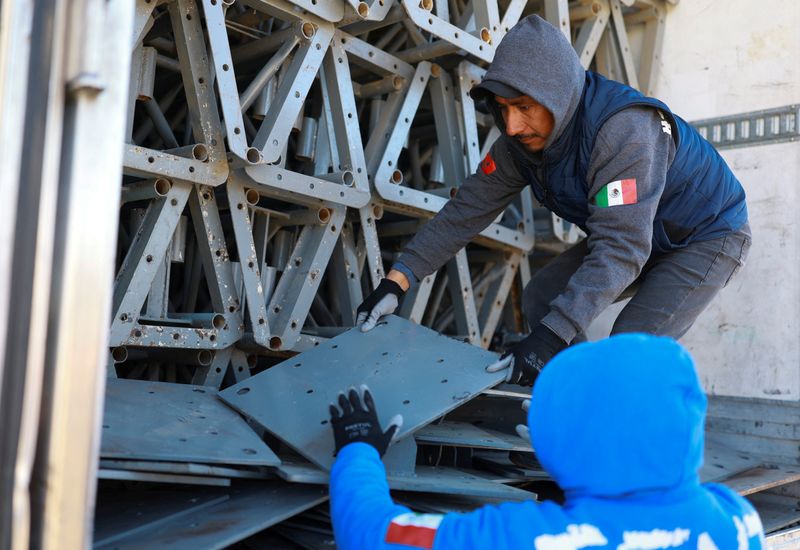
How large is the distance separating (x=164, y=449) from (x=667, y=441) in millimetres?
1419

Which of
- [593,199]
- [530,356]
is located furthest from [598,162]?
[530,356]

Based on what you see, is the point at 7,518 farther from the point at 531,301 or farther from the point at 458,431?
the point at 531,301

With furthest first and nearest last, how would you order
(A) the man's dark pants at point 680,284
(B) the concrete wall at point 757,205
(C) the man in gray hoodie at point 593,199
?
(B) the concrete wall at point 757,205, (A) the man's dark pants at point 680,284, (C) the man in gray hoodie at point 593,199

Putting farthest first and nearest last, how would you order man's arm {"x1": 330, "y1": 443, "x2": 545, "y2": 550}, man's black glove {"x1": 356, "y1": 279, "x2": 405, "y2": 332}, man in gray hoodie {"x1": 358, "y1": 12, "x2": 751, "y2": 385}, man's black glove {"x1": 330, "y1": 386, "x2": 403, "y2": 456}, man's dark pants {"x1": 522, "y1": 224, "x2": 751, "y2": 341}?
man's black glove {"x1": 356, "y1": 279, "x2": 405, "y2": 332} < man's dark pants {"x1": 522, "y1": 224, "x2": 751, "y2": 341} < man in gray hoodie {"x1": 358, "y1": 12, "x2": 751, "y2": 385} < man's black glove {"x1": 330, "y1": 386, "x2": 403, "y2": 456} < man's arm {"x1": 330, "y1": 443, "x2": 545, "y2": 550}

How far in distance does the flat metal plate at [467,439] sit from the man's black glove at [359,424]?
1.75 feet

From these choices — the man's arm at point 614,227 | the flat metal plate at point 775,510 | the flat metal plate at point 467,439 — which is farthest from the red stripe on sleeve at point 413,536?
the flat metal plate at point 775,510

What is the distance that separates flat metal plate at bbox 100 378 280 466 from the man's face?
1.43 meters

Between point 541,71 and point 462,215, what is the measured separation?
2.55ft

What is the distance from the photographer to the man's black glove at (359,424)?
91.7 inches

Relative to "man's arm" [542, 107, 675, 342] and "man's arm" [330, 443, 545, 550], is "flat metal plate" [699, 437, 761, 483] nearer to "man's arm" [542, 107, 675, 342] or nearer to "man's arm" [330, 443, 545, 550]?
"man's arm" [542, 107, 675, 342]

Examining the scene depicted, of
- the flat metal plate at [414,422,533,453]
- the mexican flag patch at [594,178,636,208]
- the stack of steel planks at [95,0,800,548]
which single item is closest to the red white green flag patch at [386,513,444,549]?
the stack of steel planks at [95,0,800,548]

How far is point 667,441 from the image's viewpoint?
1.57m

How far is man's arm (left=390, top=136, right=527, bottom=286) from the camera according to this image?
3.65m

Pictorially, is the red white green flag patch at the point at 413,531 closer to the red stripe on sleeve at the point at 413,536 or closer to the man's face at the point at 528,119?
the red stripe on sleeve at the point at 413,536
